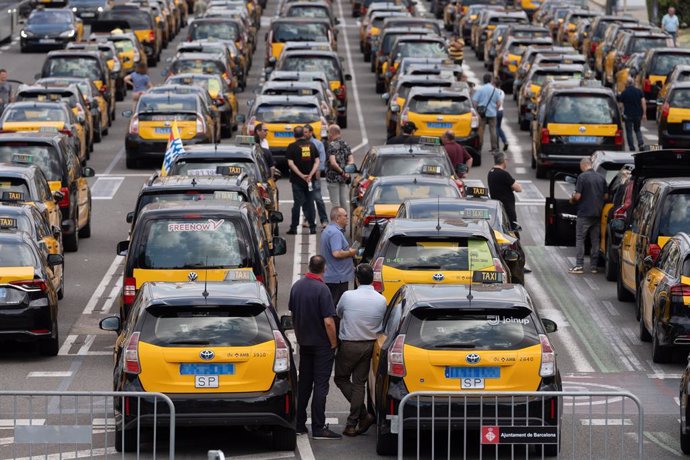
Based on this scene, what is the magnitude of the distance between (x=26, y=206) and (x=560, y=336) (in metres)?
6.49

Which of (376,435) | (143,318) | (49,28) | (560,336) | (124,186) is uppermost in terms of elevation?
(143,318)

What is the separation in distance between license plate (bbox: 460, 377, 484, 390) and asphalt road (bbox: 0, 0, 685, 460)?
50 cm

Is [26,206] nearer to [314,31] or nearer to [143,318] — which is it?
[143,318]

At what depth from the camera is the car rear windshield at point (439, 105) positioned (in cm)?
3703

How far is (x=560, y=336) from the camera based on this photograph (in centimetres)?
2150

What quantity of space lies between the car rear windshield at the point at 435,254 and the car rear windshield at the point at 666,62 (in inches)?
996

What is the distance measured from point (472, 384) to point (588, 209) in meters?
11.5

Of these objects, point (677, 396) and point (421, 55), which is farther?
point (421, 55)

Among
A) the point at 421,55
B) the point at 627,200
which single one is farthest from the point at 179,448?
the point at 421,55

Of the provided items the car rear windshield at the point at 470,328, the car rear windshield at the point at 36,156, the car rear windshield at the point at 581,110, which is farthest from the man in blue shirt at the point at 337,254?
the car rear windshield at the point at 581,110

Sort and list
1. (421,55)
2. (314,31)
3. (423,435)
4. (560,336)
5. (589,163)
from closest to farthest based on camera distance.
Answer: (423,435)
(560,336)
(589,163)
(421,55)
(314,31)

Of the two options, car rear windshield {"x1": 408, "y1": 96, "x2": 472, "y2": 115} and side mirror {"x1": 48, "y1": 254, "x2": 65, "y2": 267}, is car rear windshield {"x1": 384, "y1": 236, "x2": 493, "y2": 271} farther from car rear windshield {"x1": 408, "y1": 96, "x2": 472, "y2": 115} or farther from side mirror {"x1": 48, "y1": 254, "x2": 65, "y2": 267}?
car rear windshield {"x1": 408, "y1": 96, "x2": 472, "y2": 115}

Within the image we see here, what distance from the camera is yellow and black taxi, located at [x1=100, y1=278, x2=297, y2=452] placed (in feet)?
49.5

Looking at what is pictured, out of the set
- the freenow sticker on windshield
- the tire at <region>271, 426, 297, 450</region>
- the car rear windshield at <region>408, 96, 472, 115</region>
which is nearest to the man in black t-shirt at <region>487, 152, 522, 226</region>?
the freenow sticker on windshield
